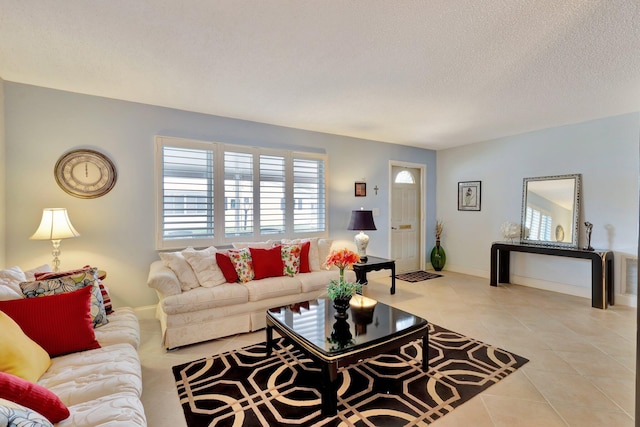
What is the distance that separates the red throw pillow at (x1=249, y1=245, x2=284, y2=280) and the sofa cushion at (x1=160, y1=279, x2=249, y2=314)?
30 cm

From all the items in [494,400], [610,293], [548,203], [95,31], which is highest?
[95,31]

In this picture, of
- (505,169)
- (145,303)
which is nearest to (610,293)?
(505,169)

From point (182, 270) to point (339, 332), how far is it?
179 cm

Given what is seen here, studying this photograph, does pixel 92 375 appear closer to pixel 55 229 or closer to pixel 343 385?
pixel 343 385

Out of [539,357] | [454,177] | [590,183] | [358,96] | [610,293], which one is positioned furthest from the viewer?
[454,177]

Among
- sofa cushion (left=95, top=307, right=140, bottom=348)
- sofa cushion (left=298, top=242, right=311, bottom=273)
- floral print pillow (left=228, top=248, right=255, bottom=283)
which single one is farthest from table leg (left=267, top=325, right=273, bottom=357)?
sofa cushion (left=298, top=242, right=311, bottom=273)

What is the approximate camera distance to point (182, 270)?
9.76 ft

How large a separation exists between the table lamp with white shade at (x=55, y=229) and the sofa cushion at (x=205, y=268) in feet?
3.43

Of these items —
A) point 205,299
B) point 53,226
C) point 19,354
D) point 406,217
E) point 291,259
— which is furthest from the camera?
point 406,217

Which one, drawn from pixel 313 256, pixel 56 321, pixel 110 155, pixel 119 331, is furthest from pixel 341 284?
pixel 110 155

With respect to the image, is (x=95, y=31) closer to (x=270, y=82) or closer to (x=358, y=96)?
(x=270, y=82)

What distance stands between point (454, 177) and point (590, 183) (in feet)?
6.84

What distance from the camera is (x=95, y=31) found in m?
2.01

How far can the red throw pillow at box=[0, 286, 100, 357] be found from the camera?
5.50 ft
